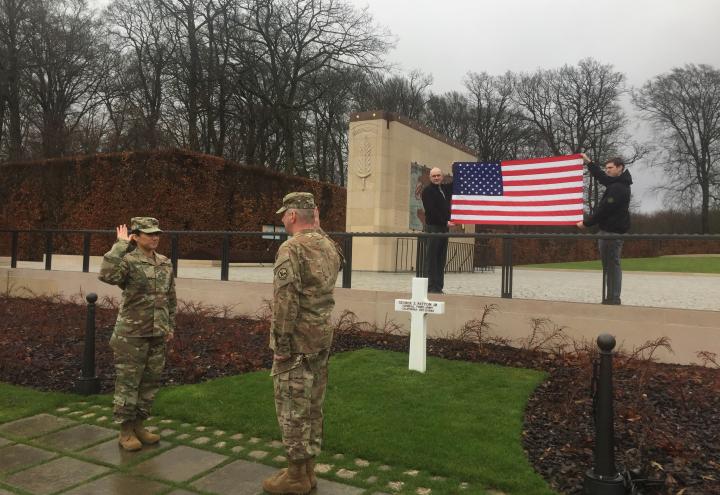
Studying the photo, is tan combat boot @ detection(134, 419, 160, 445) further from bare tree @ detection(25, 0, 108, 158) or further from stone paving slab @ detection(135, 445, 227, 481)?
bare tree @ detection(25, 0, 108, 158)

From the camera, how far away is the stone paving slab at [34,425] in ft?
15.6

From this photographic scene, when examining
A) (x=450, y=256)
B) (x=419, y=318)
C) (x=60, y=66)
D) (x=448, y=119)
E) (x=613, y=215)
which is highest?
(x=448, y=119)

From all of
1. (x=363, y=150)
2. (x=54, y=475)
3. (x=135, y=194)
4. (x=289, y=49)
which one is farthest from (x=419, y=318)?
→ (x=289, y=49)

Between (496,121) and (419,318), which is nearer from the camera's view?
(419,318)

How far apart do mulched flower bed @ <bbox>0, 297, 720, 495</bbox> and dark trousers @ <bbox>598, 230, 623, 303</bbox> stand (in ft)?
2.72

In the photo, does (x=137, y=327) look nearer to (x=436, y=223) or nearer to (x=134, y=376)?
(x=134, y=376)

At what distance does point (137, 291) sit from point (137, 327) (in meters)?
0.28

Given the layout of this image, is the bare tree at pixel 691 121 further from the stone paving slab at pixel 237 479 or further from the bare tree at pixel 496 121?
the stone paving slab at pixel 237 479

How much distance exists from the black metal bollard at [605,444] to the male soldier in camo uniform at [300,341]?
1.70 m

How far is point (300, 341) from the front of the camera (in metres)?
3.51

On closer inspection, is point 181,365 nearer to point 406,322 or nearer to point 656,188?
point 406,322

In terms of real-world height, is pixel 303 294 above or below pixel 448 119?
below

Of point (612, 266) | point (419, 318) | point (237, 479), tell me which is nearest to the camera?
point (237, 479)

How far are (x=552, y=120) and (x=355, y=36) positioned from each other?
2104 centimetres
